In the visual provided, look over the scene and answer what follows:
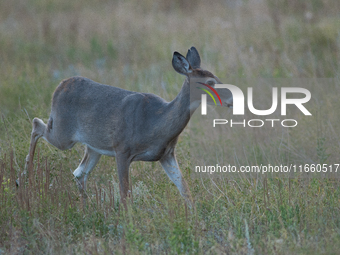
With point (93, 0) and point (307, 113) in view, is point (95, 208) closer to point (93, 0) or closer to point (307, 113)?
point (307, 113)

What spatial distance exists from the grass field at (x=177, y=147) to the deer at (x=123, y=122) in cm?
26

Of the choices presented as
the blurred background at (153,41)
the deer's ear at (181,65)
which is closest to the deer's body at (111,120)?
the deer's ear at (181,65)

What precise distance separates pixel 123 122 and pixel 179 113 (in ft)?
2.34

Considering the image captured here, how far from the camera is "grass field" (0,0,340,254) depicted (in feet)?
15.2

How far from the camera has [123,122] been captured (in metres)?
5.73

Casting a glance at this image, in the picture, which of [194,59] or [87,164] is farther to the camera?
[87,164]

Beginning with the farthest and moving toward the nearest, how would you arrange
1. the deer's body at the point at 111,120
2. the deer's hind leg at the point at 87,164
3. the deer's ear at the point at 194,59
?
the deer's hind leg at the point at 87,164 < the deer's ear at the point at 194,59 < the deer's body at the point at 111,120

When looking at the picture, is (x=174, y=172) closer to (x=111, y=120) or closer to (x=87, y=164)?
(x=111, y=120)

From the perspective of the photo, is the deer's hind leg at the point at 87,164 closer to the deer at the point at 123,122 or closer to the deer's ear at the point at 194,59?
the deer at the point at 123,122

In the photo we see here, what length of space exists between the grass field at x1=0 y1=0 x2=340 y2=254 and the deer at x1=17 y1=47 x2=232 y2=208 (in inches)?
10.3

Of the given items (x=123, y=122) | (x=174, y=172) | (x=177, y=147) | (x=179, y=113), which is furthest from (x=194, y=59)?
(x=177, y=147)

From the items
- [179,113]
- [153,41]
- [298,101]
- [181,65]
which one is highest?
[153,41]

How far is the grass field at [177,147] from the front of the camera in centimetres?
464

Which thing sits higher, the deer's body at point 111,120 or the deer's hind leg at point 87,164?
the deer's body at point 111,120
